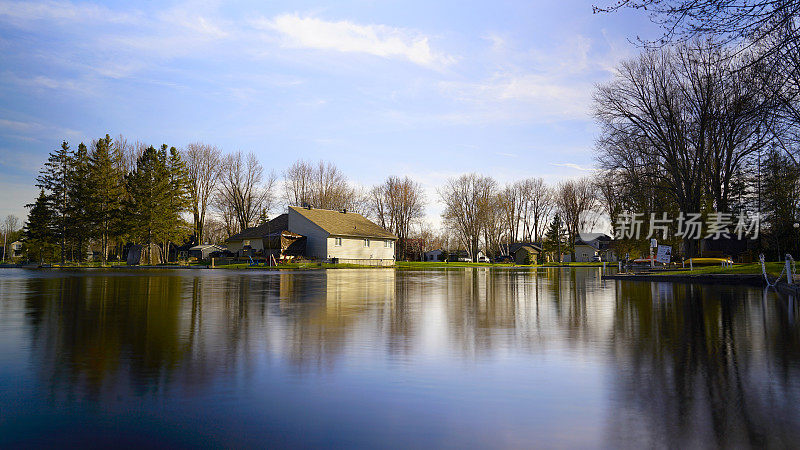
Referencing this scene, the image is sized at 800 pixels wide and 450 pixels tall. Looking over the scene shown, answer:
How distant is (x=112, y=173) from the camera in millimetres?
55531

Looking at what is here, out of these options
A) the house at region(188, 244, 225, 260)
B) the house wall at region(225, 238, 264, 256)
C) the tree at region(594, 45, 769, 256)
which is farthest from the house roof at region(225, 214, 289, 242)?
the tree at region(594, 45, 769, 256)

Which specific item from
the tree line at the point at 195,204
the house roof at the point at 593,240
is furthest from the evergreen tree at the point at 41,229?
the house roof at the point at 593,240

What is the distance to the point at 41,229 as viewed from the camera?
55.9 meters

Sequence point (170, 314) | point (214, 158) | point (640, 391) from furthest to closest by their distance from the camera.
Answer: point (214, 158), point (170, 314), point (640, 391)

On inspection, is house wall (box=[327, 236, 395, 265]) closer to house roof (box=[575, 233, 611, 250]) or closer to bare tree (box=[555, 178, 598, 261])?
bare tree (box=[555, 178, 598, 261])

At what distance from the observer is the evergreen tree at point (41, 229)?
5416 centimetres

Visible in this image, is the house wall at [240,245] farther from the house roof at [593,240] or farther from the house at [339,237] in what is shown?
the house roof at [593,240]

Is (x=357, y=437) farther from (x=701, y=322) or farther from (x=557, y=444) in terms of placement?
(x=701, y=322)

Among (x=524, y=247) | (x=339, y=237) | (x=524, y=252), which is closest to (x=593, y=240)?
(x=524, y=252)

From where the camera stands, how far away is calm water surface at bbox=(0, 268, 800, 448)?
333 cm

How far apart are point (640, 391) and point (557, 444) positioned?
161 cm

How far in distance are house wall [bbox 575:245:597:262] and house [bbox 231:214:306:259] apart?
246 feet

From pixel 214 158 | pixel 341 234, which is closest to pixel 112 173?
pixel 214 158

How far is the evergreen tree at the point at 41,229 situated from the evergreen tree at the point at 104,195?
4275mm
